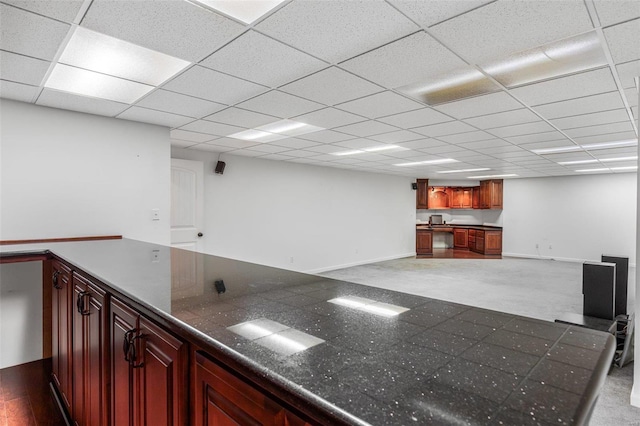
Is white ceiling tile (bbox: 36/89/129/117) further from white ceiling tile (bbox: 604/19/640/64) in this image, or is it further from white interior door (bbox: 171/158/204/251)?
white ceiling tile (bbox: 604/19/640/64)

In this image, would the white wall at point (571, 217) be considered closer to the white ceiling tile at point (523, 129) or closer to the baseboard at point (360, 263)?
the baseboard at point (360, 263)

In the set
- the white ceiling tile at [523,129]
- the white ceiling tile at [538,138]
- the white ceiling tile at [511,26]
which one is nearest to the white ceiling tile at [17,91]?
the white ceiling tile at [511,26]

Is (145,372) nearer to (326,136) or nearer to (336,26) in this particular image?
(336,26)

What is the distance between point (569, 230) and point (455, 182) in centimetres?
373

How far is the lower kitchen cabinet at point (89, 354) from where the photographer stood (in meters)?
1.69

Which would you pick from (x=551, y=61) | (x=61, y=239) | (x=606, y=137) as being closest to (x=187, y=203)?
(x=61, y=239)

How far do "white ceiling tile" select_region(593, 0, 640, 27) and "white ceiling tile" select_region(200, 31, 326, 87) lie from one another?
1.61 m

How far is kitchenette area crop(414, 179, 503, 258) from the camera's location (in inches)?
446

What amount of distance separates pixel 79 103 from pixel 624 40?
175 inches

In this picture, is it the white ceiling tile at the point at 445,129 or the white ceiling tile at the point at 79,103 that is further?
the white ceiling tile at the point at 445,129

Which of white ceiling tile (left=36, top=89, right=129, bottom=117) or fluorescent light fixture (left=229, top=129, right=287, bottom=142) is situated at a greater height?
white ceiling tile (left=36, top=89, right=129, bottom=117)

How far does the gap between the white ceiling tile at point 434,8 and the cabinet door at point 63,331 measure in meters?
2.64

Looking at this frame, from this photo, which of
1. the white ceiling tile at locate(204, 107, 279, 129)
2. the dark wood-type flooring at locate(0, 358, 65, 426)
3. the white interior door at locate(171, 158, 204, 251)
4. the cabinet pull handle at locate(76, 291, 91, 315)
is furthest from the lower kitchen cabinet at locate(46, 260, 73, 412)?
the white interior door at locate(171, 158, 204, 251)

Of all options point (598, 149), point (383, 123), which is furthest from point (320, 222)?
point (598, 149)
